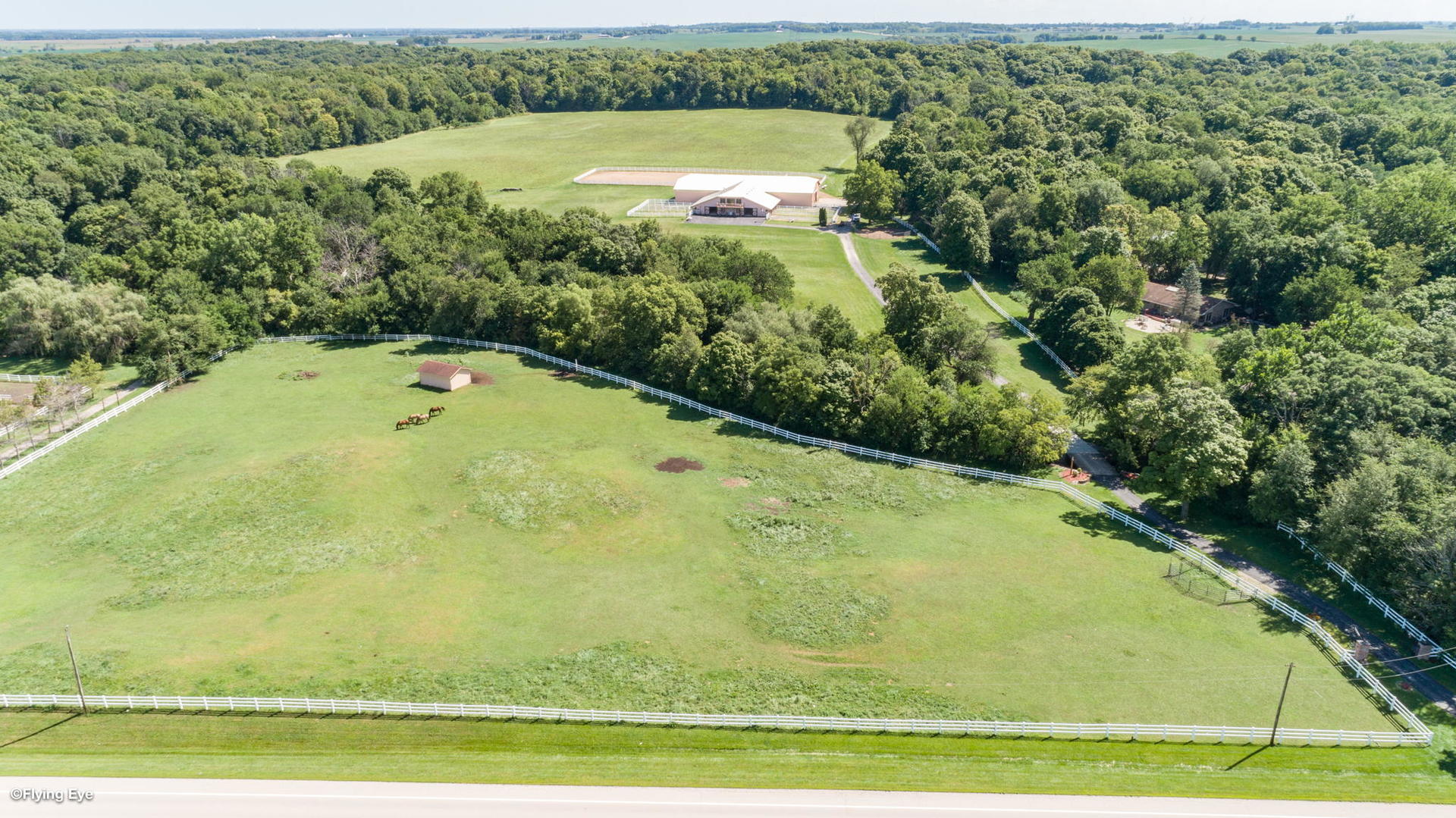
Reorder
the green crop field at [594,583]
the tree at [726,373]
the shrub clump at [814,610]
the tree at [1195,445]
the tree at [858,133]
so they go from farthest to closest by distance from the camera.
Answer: the tree at [858,133] → the tree at [726,373] → the tree at [1195,445] → the shrub clump at [814,610] → the green crop field at [594,583]

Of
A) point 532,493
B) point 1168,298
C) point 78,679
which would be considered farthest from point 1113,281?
point 78,679

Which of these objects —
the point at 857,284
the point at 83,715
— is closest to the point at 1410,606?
the point at 83,715

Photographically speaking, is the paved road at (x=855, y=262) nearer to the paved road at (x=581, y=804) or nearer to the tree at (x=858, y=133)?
the tree at (x=858, y=133)

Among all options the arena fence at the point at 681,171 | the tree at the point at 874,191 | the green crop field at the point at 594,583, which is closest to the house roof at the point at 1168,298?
the tree at the point at 874,191

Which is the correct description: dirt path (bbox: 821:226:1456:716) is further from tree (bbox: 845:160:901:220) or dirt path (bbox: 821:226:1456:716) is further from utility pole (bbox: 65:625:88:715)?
tree (bbox: 845:160:901:220)

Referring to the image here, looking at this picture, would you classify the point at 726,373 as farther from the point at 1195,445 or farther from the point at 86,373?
the point at 86,373

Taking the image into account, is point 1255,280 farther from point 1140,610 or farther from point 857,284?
point 1140,610
